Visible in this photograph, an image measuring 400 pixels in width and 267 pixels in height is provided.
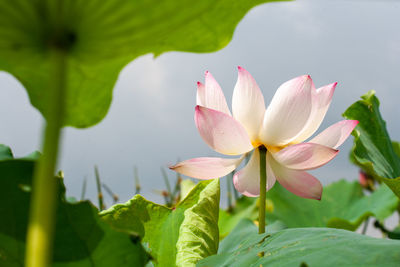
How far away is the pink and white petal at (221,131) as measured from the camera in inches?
22.9

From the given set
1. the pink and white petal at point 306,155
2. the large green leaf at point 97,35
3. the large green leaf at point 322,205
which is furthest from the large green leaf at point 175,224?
the large green leaf at point 322,205

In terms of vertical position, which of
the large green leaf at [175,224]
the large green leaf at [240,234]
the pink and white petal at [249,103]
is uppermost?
the pink and white petal at [249,103]

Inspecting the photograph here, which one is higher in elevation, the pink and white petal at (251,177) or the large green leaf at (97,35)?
the large green leaf at (97,35)

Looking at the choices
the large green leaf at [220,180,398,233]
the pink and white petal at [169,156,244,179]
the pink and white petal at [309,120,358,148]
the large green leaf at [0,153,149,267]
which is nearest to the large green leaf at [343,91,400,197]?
the pink and white petal at [309,120,358,148]

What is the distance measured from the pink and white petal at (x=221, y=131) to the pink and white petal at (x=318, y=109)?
0.31 feet

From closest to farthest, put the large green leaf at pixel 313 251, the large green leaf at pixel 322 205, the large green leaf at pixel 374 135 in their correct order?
the large green leaf at pixel 313 251 → the large green leaf at pixel 374 135 → the large green leaf at pixel 322 205

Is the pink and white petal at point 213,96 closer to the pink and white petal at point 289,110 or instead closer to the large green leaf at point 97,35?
the pink and white petal at point 289,110

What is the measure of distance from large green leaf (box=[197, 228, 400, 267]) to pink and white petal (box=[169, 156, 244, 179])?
14 centimetres

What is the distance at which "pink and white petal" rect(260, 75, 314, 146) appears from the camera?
603 mm

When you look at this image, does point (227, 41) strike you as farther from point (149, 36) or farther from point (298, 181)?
point (298, 181)

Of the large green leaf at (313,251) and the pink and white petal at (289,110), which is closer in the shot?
the large green leaf at (313,251)

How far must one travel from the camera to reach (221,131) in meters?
0.59

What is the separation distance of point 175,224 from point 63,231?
284mm

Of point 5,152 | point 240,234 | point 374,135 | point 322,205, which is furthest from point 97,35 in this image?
point 322,205
